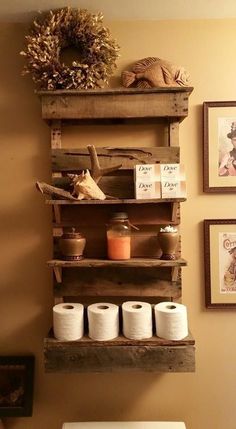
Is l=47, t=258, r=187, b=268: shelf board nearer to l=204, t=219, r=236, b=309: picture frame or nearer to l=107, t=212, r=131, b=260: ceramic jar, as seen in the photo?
l=107, t=212, r=131, b=260: ceramic jar

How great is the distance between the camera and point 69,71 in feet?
4.41

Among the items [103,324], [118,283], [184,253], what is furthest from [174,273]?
[103,324]

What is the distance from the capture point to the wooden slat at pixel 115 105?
137 centimetres

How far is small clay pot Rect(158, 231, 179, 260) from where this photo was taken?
1.31 m

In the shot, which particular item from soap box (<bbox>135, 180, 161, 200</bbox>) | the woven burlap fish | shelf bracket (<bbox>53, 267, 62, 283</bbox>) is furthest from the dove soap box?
shelf bracket (<bbox>53, 267, 62, 283</bbox>)

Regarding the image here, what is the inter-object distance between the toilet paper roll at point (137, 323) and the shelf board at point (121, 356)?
0.03 m

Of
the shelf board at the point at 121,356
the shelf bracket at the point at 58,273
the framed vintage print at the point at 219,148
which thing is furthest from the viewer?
the framed vintage print at the point at 219,148

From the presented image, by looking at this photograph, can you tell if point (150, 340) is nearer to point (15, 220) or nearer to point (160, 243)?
point (160, 243)

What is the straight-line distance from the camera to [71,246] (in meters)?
1.30

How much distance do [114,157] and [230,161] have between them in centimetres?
52

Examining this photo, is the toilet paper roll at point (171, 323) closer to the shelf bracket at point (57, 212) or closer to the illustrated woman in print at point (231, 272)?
the illustrated woman in print at point (231, 272)

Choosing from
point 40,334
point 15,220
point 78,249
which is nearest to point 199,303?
point 78,249

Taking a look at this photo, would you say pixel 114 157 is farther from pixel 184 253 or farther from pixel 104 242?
pixel 184 253

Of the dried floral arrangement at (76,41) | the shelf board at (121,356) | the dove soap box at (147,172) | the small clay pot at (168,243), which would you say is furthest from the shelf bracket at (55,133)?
the shelf board at (121,356)
